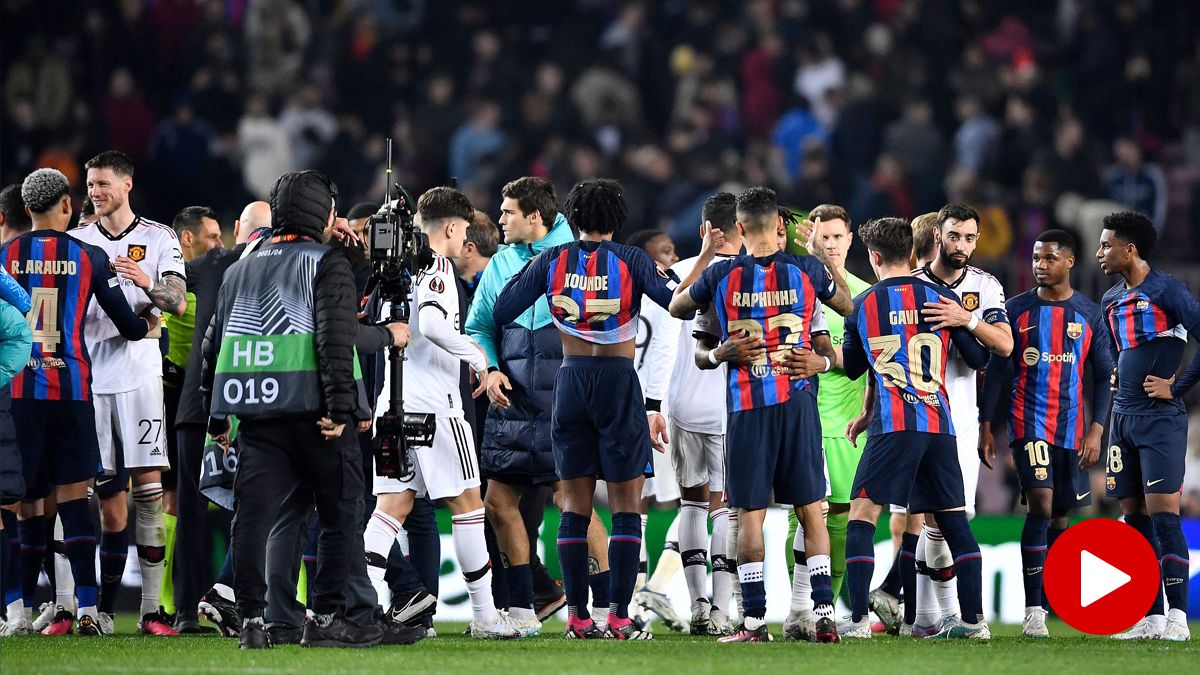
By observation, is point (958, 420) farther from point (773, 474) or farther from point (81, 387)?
point (81, 387)

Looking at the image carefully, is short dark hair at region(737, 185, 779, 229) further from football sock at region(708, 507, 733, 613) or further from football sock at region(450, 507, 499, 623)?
football sock at region(708, 507, 733, 613)

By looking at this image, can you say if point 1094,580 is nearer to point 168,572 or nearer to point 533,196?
point 533,196

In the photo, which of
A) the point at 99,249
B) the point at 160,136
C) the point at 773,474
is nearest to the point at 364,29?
the point at 160,136

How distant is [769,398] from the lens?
7695 mm

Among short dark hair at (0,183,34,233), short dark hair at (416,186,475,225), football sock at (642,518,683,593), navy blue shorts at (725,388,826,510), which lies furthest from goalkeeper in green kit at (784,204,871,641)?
short dark hair at (0,183,34,233)

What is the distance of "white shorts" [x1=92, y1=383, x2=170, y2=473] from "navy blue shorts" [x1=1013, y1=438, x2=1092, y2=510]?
15.1ft

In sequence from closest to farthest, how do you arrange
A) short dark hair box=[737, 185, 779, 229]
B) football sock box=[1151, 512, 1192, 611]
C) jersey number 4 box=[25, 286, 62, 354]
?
short dark hair box=[737, 185, 779, 229], jersey number 4 box=[25, 286, 62, 354], football sock box=[1151, 512, 1192, 611]

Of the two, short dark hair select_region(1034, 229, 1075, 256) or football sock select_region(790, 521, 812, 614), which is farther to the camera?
short dark hair select_region(1034, 229, 1075, 256)

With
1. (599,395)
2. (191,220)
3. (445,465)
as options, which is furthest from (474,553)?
(191,220)

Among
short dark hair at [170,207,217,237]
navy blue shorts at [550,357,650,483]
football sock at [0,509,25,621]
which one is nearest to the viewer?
navy blue shorts at [550,357,650,483]

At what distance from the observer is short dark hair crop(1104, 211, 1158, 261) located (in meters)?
8.75

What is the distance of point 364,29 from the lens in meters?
18.8

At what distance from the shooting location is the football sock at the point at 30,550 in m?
8.56

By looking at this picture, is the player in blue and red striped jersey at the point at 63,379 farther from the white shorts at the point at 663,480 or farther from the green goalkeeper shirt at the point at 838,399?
the green goalkeeper shirt at the point at 838,399
